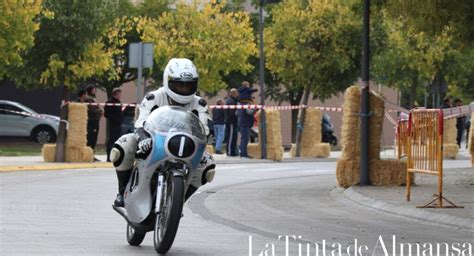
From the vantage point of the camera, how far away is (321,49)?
3656 cm

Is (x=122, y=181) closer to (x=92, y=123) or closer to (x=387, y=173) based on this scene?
(x=387, y=173)

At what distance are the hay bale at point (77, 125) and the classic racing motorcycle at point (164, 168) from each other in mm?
16636

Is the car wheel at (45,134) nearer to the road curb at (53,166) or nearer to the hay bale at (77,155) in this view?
the hay bale at (77,155)

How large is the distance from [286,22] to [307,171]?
40.8 ft

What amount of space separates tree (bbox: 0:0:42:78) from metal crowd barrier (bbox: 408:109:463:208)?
13.1m

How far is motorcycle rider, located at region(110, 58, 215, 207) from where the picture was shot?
1159 cm

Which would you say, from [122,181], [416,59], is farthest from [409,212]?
[416,59]

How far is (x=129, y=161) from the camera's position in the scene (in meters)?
11.7

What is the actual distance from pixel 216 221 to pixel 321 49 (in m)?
22.3

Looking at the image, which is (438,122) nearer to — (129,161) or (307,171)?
(129,161)

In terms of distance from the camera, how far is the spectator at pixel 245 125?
32.0 m

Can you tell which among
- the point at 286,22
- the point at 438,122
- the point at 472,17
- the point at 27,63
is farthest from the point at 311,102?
the point at 438,122

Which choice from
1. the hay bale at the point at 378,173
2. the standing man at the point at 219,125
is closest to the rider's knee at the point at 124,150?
the hay bale at the point at 378,173

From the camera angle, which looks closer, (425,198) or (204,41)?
(425,198)
